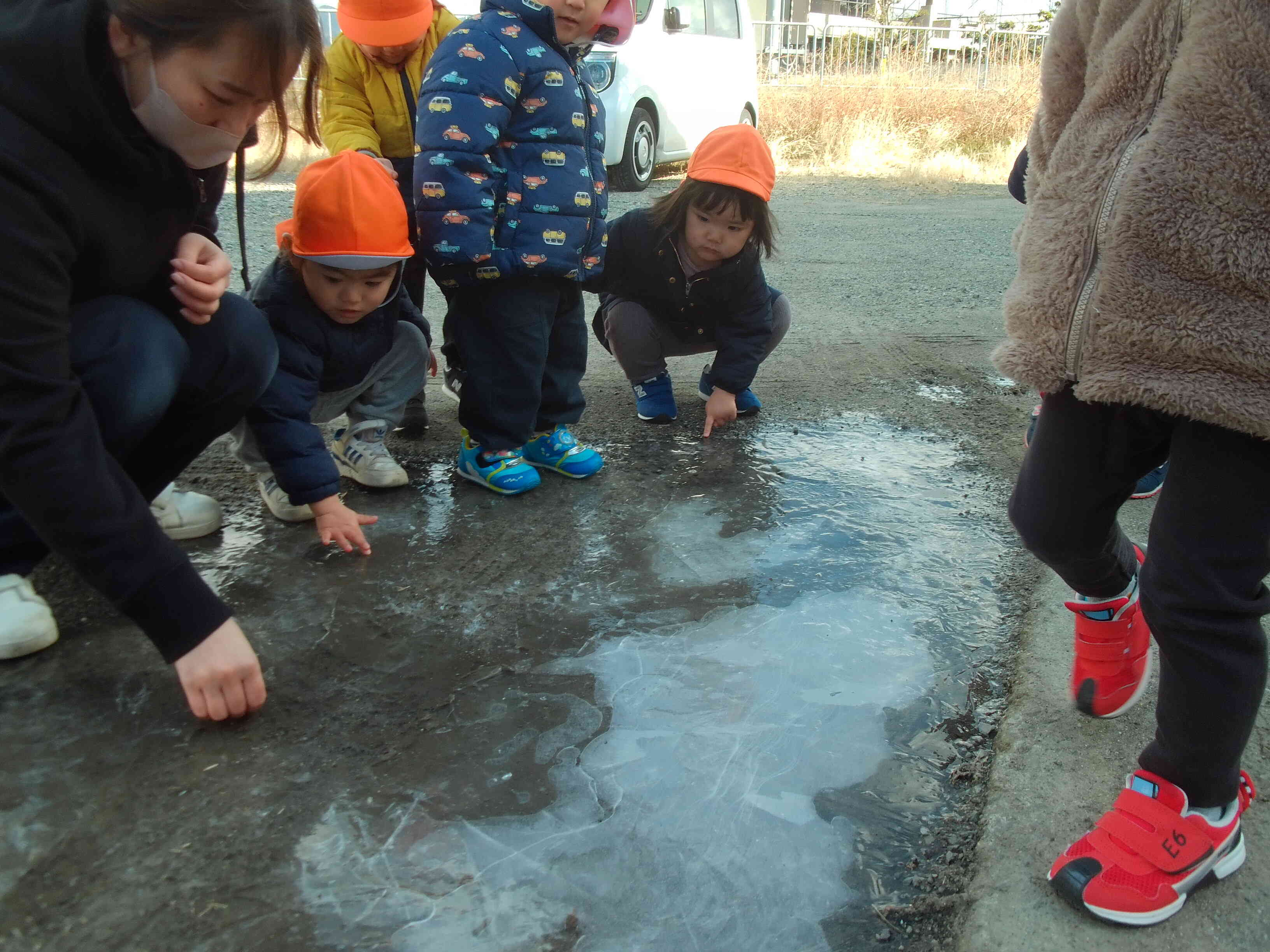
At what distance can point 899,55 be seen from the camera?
13.2 metres

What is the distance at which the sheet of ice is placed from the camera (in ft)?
4.05

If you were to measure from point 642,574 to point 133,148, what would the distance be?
1195 millimetres

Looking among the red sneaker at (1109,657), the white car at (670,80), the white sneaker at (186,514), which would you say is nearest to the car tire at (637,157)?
the white car at (670,80)

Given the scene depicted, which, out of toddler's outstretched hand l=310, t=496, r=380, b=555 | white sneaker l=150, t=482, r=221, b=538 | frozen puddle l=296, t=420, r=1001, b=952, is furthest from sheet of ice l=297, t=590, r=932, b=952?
white sneaker l=150, t=482, r=221, b=538

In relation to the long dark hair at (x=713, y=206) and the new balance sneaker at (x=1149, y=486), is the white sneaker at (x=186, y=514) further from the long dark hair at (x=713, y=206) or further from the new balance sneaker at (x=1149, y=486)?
the new balance sneaker at (x=1149, y=486)

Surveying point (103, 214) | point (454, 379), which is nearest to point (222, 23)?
point (103, 214)

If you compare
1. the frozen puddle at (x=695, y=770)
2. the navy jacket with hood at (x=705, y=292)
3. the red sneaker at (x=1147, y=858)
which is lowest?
the frozen puddle at (x=695, y=770)

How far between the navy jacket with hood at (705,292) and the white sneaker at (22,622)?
6.02 feet

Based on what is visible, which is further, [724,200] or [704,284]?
[704,284]

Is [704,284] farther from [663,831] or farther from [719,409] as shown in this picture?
[663,831]

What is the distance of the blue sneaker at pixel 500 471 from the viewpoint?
255 cm

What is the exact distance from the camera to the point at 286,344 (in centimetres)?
225

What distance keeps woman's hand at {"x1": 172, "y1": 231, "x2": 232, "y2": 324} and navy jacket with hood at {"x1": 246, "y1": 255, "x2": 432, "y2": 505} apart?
0.30m

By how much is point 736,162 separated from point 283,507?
158 centimetres
